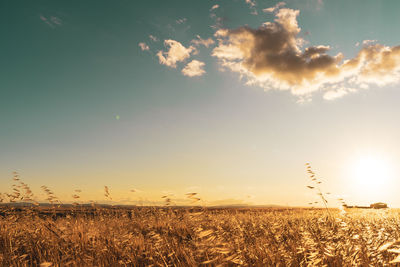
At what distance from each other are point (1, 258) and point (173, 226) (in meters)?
4.27

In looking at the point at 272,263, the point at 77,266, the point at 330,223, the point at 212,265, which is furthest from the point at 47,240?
the point at 330,223

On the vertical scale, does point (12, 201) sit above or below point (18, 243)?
above

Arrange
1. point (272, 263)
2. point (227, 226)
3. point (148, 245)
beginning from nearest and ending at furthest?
point (272, 263)
point (148, 245)
point (227, 226)

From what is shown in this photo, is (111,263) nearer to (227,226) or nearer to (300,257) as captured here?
(300,257)

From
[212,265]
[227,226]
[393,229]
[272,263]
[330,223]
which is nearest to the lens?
[272,263]

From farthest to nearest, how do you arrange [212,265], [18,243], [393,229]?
[393,229], [18,243], [212,265]

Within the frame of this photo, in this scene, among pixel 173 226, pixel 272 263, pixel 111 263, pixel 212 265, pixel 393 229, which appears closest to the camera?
pixel 272 263

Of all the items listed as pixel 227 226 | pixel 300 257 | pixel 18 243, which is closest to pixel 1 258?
pixel 18 243

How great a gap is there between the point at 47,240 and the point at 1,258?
123 centimetres

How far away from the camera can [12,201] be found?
8086 mm

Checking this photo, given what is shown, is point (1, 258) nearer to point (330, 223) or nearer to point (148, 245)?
point (148, 245)

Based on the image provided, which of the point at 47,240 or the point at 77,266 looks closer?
the point at 77,266

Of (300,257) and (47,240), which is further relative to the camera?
(47,240)

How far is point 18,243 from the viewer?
544 centimetres
